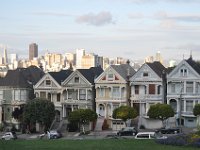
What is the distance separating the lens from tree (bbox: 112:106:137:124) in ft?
204

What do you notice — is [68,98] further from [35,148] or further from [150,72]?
[35,148]

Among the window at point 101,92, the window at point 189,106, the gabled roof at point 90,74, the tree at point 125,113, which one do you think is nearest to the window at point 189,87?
the window at point 189,106

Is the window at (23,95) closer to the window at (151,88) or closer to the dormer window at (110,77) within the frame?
the dormer window at (110,77)

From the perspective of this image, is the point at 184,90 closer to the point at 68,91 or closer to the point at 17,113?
the point at 68,91

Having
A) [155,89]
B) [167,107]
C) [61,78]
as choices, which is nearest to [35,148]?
[167,107]

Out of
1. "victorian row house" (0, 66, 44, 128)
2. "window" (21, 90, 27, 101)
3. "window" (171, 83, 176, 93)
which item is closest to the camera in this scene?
"window" (171, 83, 176, 93)

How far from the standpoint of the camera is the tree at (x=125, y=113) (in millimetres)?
62069

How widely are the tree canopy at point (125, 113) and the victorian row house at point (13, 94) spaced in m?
15.0

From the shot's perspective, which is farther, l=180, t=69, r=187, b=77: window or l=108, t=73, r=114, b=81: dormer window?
l=108, t=73, r=114, b=81: dormer window

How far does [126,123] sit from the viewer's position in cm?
6556

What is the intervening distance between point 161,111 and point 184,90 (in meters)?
5.00

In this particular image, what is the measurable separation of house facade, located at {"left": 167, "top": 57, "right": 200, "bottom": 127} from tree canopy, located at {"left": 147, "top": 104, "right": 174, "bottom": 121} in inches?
118

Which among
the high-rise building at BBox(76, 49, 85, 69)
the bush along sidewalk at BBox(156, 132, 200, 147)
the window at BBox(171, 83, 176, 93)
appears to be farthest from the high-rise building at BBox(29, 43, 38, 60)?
the bush along sidewalk at BBox(156, 132, 200, 147)

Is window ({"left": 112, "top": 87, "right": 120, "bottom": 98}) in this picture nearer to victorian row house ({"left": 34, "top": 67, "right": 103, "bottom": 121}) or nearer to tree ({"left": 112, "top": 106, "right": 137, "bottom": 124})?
victorian row house ({"left": 34, "top": 67, "right": 103, "bottom": 121})
